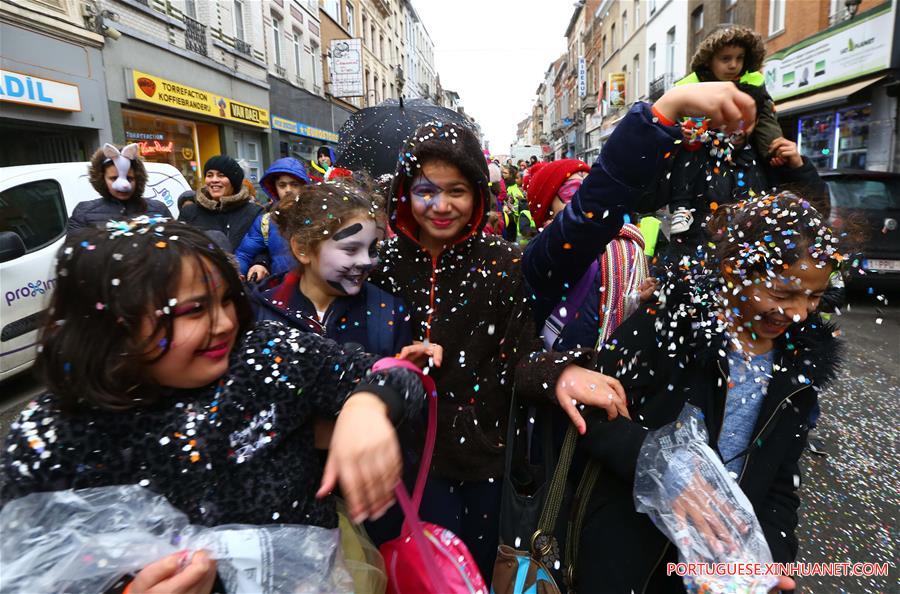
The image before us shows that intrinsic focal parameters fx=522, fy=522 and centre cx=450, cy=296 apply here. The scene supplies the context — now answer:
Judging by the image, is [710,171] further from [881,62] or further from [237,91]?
[237,91]

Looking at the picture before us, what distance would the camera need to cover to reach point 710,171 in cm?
192

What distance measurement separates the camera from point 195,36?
12.6 metres

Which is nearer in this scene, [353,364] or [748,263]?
[353,364]

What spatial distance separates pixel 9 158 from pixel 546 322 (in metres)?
10.5

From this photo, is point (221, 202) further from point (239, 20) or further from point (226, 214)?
point (239, 20)

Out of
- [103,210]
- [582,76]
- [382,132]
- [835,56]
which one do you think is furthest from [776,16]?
[582,76]

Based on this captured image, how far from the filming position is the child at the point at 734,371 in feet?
4.40

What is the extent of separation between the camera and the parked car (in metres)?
6.29

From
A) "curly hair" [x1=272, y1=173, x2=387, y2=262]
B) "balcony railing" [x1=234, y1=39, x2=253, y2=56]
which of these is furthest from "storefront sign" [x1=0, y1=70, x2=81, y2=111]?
"curly hair" [x1=272, y1=173, x2=387, y2=262]

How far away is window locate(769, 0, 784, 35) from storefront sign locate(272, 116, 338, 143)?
1509 centimetres

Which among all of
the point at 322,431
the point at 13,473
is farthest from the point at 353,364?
the point at 13,473

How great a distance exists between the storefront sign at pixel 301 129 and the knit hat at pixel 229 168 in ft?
45.6

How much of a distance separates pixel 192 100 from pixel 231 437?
44.5 ft

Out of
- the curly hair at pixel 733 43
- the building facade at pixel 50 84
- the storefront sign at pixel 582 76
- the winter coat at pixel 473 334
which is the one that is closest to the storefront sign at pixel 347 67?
the building facade at pixel 50 84
